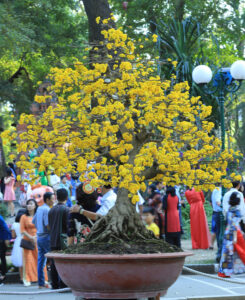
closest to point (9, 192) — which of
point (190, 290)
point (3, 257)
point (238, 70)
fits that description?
point (3, 257)

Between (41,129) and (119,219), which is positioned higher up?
(41,129)

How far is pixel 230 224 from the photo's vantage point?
443 inches

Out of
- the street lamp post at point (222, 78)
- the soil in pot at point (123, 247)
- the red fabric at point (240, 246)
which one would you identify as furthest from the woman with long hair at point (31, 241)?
the soil in pot at point (123, 247)

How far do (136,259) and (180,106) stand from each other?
6.83ft

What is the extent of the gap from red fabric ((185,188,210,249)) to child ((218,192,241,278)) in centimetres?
394

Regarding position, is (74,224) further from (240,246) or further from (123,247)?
(123,247)

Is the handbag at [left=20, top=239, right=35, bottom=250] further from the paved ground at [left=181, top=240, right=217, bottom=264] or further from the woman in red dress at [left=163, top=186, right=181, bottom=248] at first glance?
the paved ground at [left=181, top=240, right=217, bottom=264]

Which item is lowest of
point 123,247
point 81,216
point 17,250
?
point 17,250

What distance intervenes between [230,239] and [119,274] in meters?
5.78

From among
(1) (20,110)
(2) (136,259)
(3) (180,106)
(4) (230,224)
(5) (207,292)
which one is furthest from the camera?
(1) (20,110)

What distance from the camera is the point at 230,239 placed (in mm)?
11375

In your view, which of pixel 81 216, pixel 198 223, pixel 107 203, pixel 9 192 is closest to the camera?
pixel 107 203

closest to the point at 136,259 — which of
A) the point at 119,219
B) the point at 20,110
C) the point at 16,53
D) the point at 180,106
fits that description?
the point at 119,219

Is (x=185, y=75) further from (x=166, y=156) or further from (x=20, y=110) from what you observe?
(x=166, y=156)
